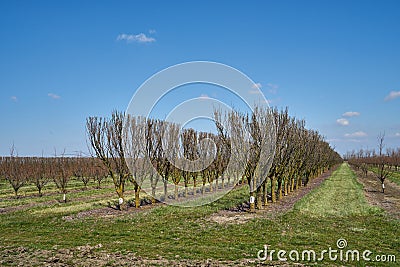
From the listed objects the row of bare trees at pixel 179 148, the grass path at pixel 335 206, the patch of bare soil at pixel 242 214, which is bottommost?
the patch of bare soil at pixel 242 214

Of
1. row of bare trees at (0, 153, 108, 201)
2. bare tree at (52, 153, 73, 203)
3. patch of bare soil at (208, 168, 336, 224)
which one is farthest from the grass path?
→ row of bare trees at (0, 153, 108, 201)

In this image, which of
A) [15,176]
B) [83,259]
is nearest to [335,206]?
[83,259]

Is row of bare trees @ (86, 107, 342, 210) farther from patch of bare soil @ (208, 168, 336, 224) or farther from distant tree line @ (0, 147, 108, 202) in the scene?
distant tree line @ (0, 147, 108, 202)

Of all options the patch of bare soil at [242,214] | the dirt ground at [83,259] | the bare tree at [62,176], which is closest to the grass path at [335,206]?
the patch of bare soil at [242,214]

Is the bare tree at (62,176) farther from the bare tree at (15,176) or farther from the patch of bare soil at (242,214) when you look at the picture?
the patch of bare soil at (242,214)

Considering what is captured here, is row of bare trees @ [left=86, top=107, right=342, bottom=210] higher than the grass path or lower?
higher

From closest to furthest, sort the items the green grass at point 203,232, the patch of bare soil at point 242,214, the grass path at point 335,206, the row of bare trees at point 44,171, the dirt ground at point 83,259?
the dirt ground at point 83,259
the green grass at point 203,232
the patch of bare soil at point 242,214
the grass path at point 335,206
the row of bare trees at point 44,171

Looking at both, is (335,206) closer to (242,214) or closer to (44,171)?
(242,214)

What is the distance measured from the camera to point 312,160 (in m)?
28.6

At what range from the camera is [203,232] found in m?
10.7

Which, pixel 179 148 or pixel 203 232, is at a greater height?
pixel 179 148

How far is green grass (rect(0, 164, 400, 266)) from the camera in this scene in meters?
8.60

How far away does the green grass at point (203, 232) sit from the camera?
28.2 feet

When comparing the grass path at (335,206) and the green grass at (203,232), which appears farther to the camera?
the grass path at (335,206)
